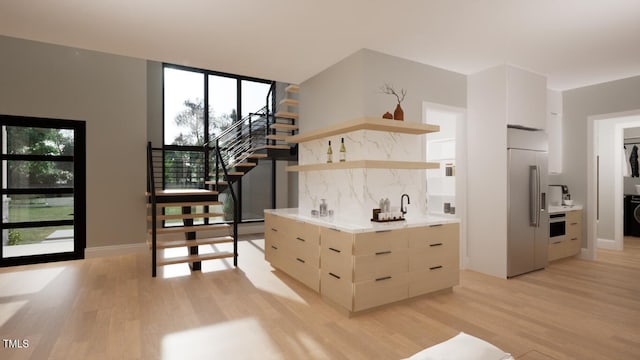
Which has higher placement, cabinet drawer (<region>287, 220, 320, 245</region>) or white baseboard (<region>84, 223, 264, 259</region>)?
cabinet drawer (<region>287, 220, 320, 245</region>)

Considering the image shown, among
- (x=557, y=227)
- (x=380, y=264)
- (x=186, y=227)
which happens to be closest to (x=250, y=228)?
(x=186, y=227)

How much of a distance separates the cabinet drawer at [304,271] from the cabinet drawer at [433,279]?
100 cm

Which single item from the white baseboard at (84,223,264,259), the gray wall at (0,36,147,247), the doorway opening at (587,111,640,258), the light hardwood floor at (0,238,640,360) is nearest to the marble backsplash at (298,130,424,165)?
the light hardwood floor at (0,238,640,360)

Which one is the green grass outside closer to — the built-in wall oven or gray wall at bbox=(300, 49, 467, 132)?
gray wall at bbox=(300, 49, 467, 132)

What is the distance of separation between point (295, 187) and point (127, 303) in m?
5.10

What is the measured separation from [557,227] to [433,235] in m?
2.92

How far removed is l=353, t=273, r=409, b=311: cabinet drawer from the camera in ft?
10.4

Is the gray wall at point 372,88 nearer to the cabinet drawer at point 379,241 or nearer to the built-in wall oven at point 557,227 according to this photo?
the cabinet drawer at point 379,241

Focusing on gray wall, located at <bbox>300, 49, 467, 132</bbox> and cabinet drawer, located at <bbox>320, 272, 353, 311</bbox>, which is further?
gray wall, located at <bbox>300, 49, 467, 132</bbox>

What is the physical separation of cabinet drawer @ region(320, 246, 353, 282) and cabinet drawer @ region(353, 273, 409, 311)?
6.0 inches

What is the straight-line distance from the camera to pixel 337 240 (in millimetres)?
3365

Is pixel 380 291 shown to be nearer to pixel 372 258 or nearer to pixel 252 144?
pixel 372 258

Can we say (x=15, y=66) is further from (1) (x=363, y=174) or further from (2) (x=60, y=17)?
(1) (x=363, y=174)

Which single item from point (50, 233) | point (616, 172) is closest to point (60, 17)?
point (50, 233)
